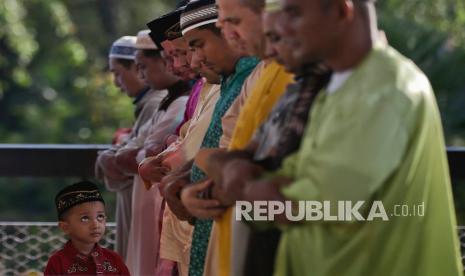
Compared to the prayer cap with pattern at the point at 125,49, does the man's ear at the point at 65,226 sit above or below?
below

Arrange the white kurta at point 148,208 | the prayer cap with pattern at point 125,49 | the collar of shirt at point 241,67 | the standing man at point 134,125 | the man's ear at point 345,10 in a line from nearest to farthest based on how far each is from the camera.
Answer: the man's ear at point 345,10
the collar of shirt at point 241,67
the white kurta at point 148,208
the standing man at point 134,125
the prayer cap with pattern at point 125,49

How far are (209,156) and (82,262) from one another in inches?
77.6

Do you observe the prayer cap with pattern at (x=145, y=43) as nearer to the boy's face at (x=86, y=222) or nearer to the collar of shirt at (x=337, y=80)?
the boy's face at (x=86, y=222)

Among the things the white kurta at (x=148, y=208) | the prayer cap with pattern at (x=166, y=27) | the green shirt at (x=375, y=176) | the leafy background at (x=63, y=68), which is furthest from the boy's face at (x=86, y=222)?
the leafy background at (x=63, y=68)

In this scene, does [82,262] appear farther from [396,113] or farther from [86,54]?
[86,54]

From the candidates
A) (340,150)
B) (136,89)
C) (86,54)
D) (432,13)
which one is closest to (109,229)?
(136,89)

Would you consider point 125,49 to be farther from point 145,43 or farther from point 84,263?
point 84,263

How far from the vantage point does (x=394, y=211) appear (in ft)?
10.7

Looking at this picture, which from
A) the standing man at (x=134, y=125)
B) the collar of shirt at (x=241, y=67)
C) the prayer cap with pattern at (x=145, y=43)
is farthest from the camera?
the standing man at (x=134, y=125)

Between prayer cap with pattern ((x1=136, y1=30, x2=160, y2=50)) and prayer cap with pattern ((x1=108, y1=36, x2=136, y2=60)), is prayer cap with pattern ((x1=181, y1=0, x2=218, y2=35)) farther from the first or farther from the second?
prayer cap with pattern ((x1=108, y1=36, x2=136, y2=60))

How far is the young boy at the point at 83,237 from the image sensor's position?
5.45 meters

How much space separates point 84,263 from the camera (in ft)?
18.1

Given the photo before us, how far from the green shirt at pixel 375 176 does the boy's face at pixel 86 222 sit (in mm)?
2291

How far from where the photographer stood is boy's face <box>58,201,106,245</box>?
560cm
